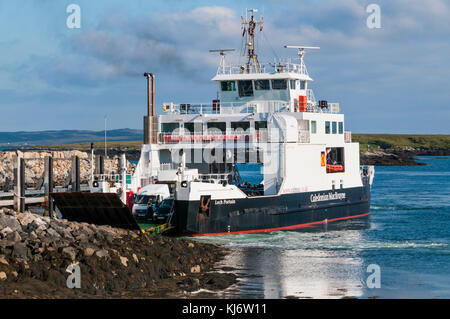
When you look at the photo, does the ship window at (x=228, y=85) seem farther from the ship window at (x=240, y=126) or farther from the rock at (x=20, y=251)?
the rock at (x=20, y=251)

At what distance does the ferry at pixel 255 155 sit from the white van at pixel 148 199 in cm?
123

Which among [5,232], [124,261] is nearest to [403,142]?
[124,261]

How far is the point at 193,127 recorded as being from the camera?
32.7m

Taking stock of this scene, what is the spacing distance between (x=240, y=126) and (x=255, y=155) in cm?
144

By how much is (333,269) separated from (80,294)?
8780 mm

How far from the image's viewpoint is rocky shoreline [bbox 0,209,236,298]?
1700cm

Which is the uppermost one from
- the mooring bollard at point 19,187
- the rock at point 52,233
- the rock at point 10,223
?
the mooring bollard at point 19,187

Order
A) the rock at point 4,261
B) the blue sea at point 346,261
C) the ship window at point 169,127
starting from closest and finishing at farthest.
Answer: the rock at point 4,261, the blue sea at point 346,261, the ship window at point 169,127

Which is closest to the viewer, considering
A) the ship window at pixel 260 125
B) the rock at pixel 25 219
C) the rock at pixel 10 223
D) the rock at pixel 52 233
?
the rock at pixel 52 233

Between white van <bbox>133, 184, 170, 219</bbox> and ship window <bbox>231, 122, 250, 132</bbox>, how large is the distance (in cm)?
435

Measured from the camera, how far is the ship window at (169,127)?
32781 millimetres

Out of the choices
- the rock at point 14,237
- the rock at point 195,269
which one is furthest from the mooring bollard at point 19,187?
the rock at point 195,269

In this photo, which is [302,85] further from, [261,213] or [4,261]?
[4,261]
